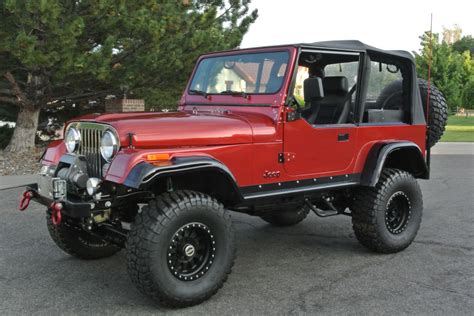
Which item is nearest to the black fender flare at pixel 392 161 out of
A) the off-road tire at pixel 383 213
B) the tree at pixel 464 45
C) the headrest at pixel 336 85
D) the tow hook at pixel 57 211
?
the off-road tire at pixel 383 213

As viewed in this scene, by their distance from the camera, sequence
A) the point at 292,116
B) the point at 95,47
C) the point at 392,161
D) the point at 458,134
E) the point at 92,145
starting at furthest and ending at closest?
the point at 458,134 < the point at 95,47 < the point at 392,161 < the point at 292,116 < the point at 92,145

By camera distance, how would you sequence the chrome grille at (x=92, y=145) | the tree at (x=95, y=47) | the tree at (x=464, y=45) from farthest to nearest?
A: the tree at (x=464, y=45), the tree at (x=95, y=47), the chrome grille at (x=92, y=145)

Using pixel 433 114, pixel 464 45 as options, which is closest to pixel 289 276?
pixel 433 114

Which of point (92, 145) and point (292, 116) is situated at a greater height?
point (292, 116)

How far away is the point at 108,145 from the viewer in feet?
11.7

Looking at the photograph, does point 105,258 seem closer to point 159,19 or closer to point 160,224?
point 160,224

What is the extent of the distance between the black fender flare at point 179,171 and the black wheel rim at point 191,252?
385 mm

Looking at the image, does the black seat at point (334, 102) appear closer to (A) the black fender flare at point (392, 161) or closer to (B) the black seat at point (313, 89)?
(A) the black fender flare at point (392, 161)

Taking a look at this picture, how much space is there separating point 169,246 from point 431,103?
11.7 ft

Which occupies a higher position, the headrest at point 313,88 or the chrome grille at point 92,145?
the headrest at point 313,88

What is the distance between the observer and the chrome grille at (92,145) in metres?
3.72

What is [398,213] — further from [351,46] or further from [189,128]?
[189,128]

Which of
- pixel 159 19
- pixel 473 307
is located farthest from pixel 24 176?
pixel 473 307

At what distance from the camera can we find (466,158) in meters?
12.6
